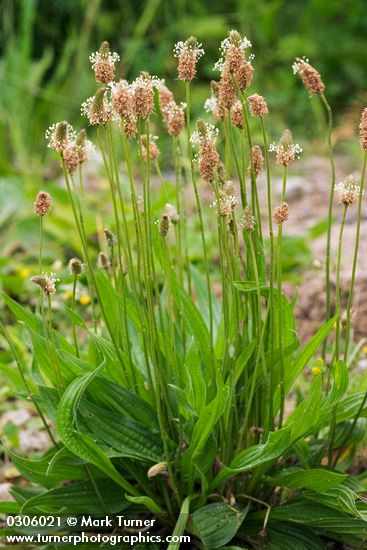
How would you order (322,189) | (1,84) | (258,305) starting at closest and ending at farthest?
(258,305) < (322,189) < (1,84)

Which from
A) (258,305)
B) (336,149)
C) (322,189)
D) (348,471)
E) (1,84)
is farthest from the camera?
(336,149)

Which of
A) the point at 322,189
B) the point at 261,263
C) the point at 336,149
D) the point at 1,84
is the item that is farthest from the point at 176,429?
the point at 336,149

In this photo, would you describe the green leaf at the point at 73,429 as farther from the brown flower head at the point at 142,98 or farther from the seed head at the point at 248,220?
the brown flower head at the point at 142,98

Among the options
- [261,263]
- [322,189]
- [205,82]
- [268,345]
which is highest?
[205,82]

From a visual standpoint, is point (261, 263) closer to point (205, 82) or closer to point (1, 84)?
point (1, 84)

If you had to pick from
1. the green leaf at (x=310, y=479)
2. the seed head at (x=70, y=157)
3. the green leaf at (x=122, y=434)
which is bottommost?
the green leaf at (x=310, y=479)

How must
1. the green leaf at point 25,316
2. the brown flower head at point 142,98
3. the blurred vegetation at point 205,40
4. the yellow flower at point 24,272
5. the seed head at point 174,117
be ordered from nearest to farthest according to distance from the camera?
the brown flower head at point 142,98 < the seed head at point 174,117 < the green leaf at point 25,316 < the yellow flower at point 24,272 < the blurred vegetation at point 205,40

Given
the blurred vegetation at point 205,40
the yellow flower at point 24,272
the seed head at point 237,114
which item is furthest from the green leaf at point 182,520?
the blurred vegetation at point 205,40

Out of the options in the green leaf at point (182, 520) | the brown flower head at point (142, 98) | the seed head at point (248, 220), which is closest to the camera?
the brown flower head at point (142, 98)
